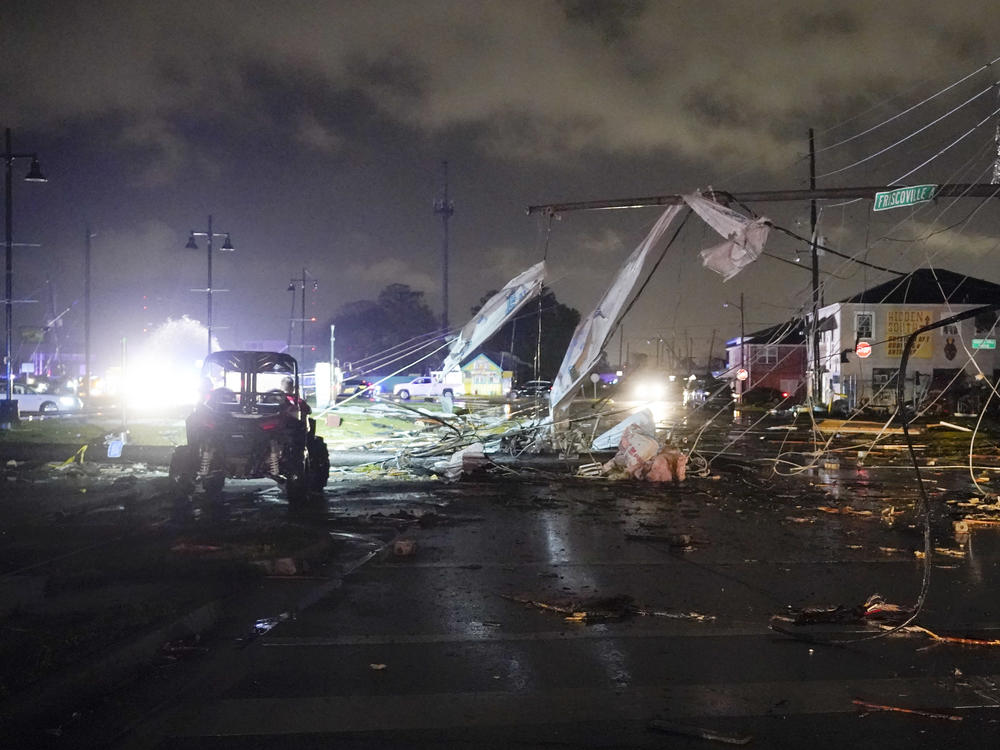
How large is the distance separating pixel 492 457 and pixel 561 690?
1753 centimetres

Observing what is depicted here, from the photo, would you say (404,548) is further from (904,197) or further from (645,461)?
(645,461)

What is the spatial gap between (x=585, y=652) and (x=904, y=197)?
9.29m


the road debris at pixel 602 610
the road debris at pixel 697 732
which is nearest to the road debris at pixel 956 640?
the road debris at pixel 602 610

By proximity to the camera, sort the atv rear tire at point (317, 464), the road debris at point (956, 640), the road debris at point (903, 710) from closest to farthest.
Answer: the road debris at point (903, 710) < the road debris at point (956, 640) < the atv rear tire at point (317, 464)

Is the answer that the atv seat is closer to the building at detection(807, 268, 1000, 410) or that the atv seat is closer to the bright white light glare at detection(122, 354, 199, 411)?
the bright white light glare at detection(122, 354, 199, 411)

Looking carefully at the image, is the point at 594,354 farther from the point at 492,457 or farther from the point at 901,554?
the point at 901,554

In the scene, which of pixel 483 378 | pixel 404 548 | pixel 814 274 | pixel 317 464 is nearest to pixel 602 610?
pixel 404 548

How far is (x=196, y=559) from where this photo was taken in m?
9.09

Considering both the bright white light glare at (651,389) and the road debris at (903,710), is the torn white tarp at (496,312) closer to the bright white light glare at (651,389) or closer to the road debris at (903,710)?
the road debris at (903,710)

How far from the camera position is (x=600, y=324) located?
58.7ft

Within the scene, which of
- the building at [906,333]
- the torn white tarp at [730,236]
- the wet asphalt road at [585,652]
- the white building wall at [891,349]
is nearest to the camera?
the wet asphalt road at [585,652]

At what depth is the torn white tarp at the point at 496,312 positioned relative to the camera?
1864 cm

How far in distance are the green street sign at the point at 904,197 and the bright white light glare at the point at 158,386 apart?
28.1 m

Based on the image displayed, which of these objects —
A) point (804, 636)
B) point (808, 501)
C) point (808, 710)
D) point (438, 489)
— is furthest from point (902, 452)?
point (808, 710)
